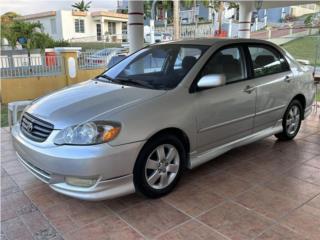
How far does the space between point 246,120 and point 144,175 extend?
63.6 inches

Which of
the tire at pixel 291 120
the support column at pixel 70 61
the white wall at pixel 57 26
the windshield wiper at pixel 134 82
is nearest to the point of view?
the windshield wiper at pixel 134 82

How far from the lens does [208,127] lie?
3.34 meters

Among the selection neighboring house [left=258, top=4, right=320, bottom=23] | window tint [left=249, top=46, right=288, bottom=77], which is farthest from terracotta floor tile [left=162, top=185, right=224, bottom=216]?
neighboring house [left=258, top=4, right=320, bottom=23]

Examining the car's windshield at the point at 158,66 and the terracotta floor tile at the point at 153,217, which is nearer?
the terracotta floor tile at the point at 153,217

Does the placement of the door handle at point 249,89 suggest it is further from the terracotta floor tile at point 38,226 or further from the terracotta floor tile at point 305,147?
the terracotta floor tile at point 38,226

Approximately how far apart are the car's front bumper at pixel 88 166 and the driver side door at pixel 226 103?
90 centimetres

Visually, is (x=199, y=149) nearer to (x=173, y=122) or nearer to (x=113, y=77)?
(x=173, y=122)

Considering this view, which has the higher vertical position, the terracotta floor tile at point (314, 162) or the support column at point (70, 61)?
the support column at point (70, 61)

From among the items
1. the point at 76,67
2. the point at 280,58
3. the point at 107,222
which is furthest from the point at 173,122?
Answer: the point at 76,67

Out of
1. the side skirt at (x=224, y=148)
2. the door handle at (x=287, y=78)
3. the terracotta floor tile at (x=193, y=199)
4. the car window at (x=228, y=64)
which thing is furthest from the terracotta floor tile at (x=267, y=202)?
the door handle at (x=287, y=78)

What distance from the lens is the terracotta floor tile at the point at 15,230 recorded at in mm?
2521

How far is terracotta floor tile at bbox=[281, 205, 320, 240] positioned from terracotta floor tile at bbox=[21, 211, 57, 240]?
1.96m

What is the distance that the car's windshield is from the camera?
332cm

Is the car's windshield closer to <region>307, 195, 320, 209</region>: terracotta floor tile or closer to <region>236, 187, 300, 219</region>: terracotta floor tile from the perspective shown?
<region>236, 187, 300, 219</region>: terracotta floor tile
